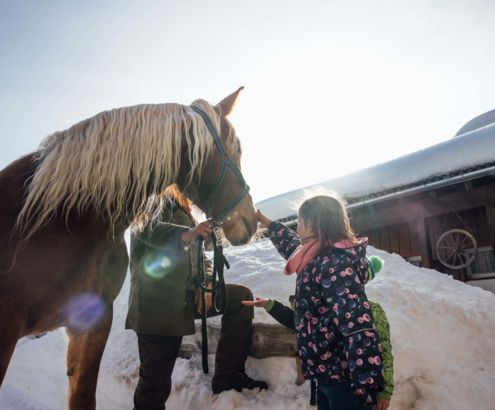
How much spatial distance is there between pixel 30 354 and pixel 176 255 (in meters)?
4.94

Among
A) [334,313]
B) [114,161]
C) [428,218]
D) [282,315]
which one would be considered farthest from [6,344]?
[428,218]

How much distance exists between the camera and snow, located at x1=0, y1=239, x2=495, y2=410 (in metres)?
3.20

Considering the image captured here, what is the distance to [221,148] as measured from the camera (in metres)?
2.20

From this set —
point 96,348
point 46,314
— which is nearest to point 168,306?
point 96,348

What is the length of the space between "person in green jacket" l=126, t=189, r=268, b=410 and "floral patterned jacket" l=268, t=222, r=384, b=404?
693 millimetres

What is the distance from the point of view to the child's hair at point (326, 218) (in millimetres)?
2336

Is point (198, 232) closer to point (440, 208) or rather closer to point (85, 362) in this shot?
point (85, 362)

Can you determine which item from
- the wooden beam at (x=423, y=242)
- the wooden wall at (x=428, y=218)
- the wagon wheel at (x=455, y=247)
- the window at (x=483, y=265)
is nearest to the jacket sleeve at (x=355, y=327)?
the wagon wheel at (x=455, y=247)

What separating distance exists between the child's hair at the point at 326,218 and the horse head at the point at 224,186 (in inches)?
14.2

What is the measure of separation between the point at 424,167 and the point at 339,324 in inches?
290

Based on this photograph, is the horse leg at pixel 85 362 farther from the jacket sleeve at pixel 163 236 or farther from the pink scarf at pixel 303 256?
the pink scarf at pixel 303 256

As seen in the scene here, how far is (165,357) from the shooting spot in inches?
100

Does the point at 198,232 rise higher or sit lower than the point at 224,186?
lower

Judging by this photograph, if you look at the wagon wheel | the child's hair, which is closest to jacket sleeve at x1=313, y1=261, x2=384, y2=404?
the child's hair
